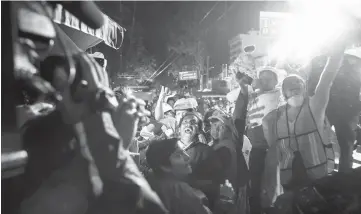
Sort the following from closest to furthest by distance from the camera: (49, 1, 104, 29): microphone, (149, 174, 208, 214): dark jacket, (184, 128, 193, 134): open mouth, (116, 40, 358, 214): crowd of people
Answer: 1. (49, 1, 104, 29): microphone
2. (149, 174, 208, 214): dark jacket
3. (116, 40, 358, 214): crowd of people
4. (184, 128, 193, 134): open mouth

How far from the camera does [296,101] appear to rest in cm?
199

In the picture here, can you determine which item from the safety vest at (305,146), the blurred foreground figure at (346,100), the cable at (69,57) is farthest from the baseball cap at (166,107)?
the blurred foreground figure at (346,100)

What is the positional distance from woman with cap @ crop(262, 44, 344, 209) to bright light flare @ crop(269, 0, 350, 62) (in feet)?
0.43

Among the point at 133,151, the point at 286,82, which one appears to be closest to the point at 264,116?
the point at 286,82

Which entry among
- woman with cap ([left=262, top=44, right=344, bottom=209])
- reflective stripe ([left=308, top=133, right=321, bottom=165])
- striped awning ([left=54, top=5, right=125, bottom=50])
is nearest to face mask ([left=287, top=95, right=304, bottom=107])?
woman with cap ([left=262, top=44, right=344, bottom=209])

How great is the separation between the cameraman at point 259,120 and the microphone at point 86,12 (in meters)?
1.17

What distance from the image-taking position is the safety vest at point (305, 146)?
196cm

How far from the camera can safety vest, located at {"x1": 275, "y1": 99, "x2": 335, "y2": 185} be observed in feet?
6.42

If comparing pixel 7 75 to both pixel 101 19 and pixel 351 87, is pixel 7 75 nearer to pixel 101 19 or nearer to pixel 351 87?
pixel 101 19

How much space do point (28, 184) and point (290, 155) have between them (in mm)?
1679

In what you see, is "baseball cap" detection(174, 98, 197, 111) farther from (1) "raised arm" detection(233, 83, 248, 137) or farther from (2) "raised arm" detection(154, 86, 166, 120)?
(1) "raised arm" detection(233, 83, 248, 137)

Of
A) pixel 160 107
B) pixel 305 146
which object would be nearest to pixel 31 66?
pixel 160 107

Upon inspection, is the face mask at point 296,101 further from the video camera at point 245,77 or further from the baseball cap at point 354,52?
the baseball cap at point 354,52

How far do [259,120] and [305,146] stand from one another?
0.36 meters
